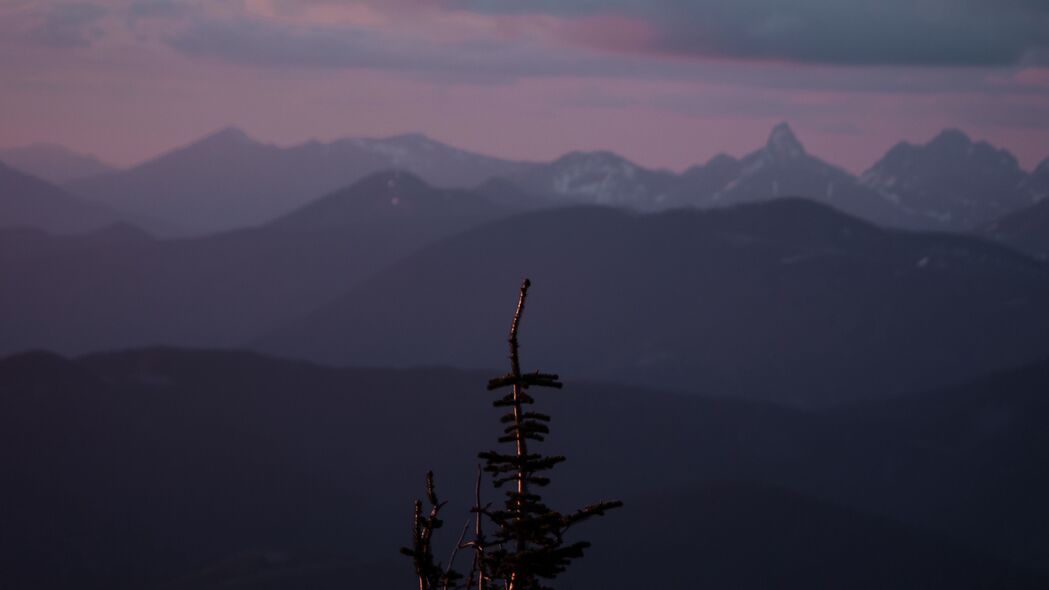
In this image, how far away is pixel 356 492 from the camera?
163250mm

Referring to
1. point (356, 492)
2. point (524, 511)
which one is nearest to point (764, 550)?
point (356, 492)

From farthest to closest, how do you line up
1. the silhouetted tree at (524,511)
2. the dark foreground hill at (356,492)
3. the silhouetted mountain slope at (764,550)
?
the dark foreground hill at (356,492) < the silhouetted mountain slope at (764,550) < the silhouetted tree at (524,511)

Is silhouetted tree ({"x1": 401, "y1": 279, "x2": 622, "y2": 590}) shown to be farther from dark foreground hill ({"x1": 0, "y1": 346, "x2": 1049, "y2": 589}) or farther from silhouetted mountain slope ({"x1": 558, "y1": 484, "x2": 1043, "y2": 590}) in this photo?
silhouetted mountain slope ({"x1": 558, "y1": 484, "x2": 1043, "y2": 590})

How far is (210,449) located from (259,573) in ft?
174

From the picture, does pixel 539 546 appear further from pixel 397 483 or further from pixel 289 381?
pixel 289 381

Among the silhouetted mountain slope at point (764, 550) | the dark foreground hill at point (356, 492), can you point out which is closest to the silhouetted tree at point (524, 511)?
the dark foreground hill at point (356, 492)

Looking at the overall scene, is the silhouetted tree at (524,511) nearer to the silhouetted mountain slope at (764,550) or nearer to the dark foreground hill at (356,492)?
the dark foreground hill at (356,492)

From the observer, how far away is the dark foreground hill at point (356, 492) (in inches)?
5037

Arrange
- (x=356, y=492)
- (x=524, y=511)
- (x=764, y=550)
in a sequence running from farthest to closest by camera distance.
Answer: (x=356, y=492) → (x=764, y=550) → (x=524, y=511)

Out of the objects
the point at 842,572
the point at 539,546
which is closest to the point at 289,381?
the point at 842,572

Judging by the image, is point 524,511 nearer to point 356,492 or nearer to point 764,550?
point 764,550

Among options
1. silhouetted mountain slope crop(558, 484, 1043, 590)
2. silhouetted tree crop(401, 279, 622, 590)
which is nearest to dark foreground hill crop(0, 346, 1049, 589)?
silhouetted mountain slope crop(558, 484, 1043, 590)

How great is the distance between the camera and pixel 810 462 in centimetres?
19750

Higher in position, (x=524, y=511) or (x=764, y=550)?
(x=524, y=511)
